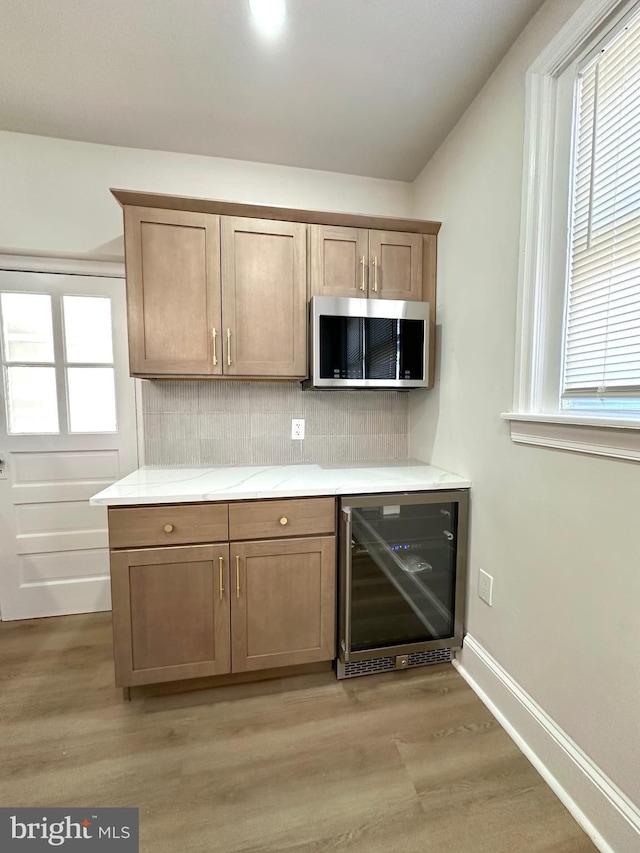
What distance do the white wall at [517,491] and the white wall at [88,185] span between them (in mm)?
1077

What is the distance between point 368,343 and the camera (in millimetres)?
1877

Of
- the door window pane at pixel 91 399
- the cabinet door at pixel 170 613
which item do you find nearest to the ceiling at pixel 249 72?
the door window pane at pixel 91 399

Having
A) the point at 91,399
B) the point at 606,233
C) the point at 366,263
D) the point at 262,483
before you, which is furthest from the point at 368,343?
the point at 91,399

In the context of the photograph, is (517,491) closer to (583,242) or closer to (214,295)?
(583,242)

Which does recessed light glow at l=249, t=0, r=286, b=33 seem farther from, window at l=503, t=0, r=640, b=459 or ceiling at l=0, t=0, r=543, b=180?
window at l=503, t=0, r=640, b=459

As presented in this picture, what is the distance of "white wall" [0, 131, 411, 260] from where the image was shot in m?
1.92

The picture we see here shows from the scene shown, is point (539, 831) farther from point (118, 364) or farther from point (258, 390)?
point (118, 364)

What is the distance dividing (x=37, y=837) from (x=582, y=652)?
69.5 inches

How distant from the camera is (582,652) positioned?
1.17 metres

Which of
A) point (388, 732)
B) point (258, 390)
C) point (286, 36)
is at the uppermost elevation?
point (286, 36)

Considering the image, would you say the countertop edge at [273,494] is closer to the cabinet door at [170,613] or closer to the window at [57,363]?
the cabinet door at [170,613]

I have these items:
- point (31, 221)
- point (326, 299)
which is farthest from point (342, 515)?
point (31, 221)

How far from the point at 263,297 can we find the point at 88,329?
1.12 meters

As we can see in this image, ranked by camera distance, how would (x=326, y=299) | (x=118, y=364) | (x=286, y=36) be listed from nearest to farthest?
(x=286, y=36)
(x=326, y=299)
(x=118, y=364)
